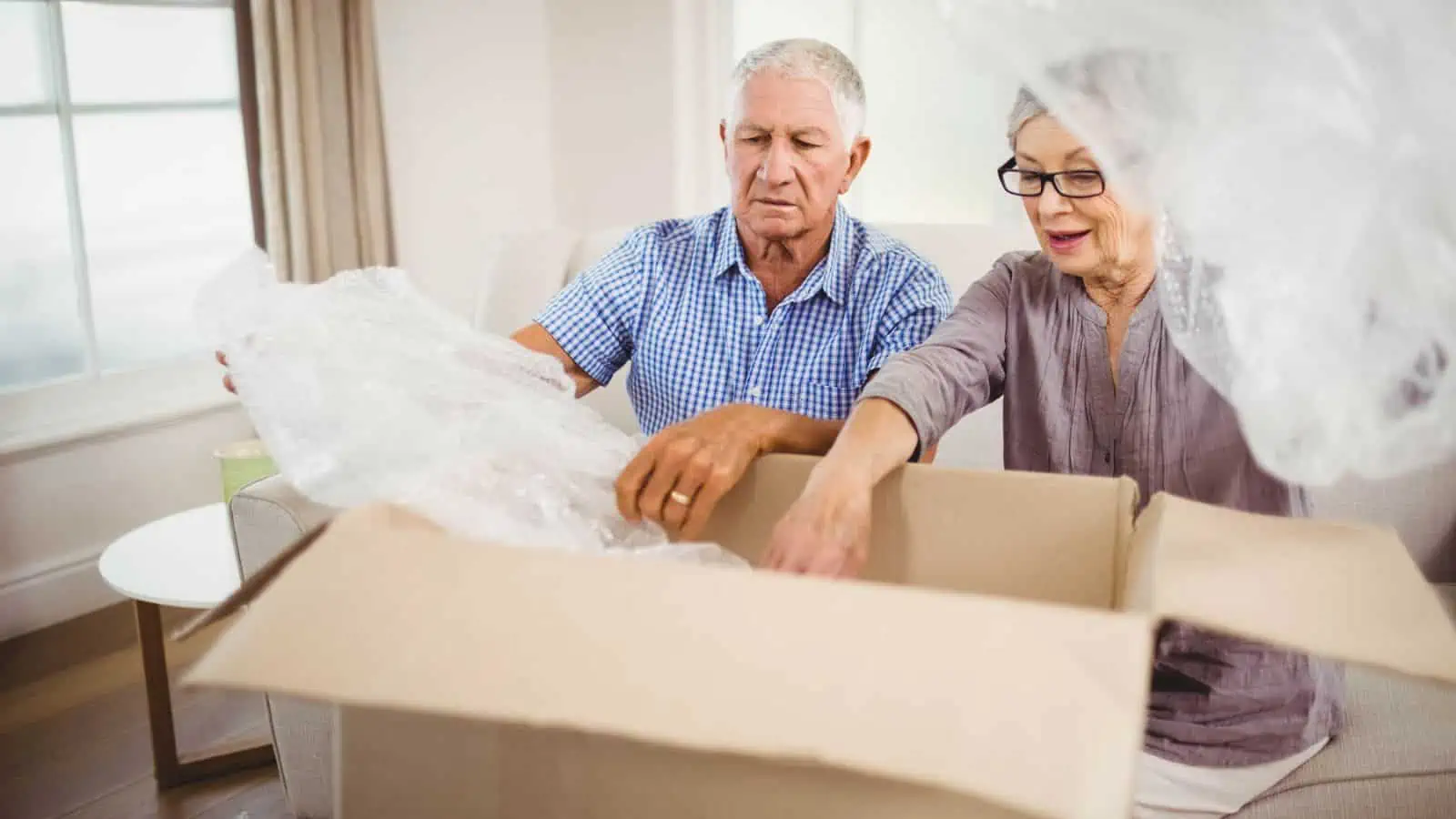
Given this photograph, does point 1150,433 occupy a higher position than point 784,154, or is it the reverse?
point 784,154

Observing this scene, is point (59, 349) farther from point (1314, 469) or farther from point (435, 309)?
point (1314, 469)

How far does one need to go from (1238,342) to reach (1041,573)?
20 centimetres

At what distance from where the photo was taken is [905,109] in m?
3.04

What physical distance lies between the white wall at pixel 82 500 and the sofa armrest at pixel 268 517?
128 cm

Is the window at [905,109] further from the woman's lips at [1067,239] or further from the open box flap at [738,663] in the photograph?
the open box flap at [738,663]

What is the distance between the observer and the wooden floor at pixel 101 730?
192cm

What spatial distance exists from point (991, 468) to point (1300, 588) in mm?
1323

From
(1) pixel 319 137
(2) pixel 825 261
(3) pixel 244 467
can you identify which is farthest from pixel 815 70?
(1) pixel 319 137

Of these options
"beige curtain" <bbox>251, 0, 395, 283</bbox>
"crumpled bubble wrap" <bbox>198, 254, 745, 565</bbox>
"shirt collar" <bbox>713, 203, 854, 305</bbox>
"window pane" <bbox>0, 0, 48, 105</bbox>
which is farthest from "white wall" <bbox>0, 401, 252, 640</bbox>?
"crumpled bubble wrap" <bbox>198, 254, 745, 565</bbox>

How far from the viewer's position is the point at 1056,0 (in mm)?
735

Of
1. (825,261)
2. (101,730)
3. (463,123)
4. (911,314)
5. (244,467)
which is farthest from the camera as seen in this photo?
(463,123)

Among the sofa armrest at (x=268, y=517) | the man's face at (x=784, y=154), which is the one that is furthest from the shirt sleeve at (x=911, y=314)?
the sofa armrest at (x=268, y=517)

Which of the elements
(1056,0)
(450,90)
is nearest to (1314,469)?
(1056,0)

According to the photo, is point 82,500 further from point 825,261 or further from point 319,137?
point 825,261
